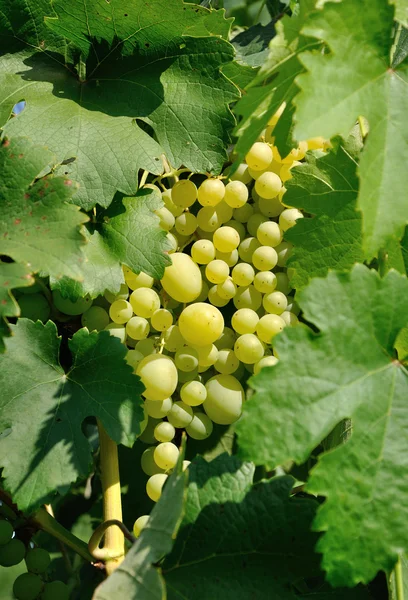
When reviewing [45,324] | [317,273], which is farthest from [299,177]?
[45,324]

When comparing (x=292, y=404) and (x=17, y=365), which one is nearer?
(x=292, y=404)

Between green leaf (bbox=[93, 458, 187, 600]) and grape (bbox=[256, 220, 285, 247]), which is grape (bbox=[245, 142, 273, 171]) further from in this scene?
green leaf (bbox=[93, 458, 187, 600])

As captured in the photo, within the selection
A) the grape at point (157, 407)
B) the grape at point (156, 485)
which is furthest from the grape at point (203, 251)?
the grape at point (156, 485)

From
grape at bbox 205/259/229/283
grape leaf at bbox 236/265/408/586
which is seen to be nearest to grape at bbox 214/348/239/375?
grape at bbox 205/259/229/283

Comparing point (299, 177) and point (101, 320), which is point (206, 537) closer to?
point (101, 320)

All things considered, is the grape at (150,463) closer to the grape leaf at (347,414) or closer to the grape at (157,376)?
the grape at (157,376)

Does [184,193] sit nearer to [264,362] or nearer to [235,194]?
[235,194]
